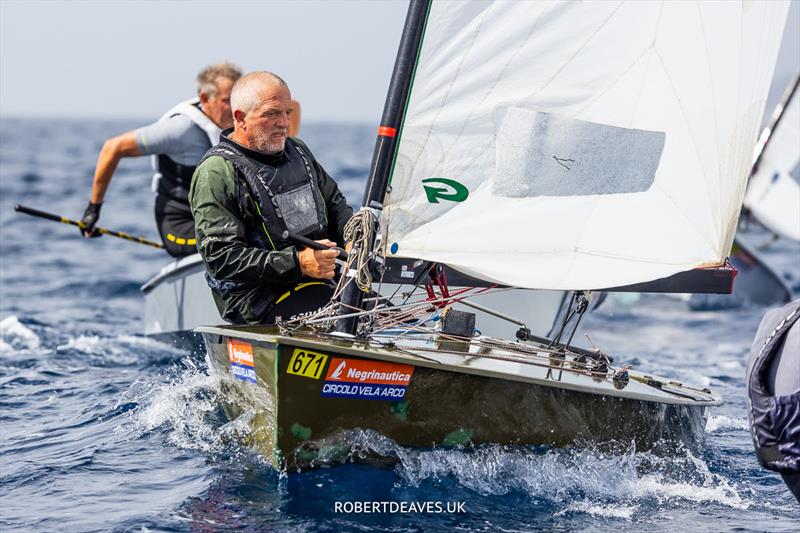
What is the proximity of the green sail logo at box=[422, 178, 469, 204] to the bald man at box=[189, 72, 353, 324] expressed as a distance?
0.49m

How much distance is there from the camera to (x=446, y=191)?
4.52 meters

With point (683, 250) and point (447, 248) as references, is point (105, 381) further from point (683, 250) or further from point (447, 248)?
point (683, 250)

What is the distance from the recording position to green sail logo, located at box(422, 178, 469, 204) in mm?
4488

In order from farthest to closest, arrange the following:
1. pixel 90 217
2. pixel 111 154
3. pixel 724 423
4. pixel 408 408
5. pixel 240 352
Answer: pixel 90 217
pixel 111 154
pixel 724 423
pixel 240 352
pixel 408 408

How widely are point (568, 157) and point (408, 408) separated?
4.46ft

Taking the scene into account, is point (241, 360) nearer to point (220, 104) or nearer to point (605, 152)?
point (605, 152)

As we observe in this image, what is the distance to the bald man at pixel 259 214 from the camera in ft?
14.9

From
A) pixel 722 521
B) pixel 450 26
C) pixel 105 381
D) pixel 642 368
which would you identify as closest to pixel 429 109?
pixel 450 26

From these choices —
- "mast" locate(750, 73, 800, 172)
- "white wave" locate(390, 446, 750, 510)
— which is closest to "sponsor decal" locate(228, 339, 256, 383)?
"white wave" locate(390, 446, 750, 510)

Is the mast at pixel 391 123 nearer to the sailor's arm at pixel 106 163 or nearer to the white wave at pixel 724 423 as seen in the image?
the white wave at pixel 724 423

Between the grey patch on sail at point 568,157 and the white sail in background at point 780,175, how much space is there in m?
6.62

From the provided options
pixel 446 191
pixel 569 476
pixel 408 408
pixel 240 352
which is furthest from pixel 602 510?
pixel 240 352

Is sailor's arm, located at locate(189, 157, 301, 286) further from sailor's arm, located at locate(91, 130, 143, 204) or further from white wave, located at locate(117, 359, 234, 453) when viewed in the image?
sailor's arm, located at locate(91, 130, 143, 204)

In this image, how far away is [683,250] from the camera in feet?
15.3
